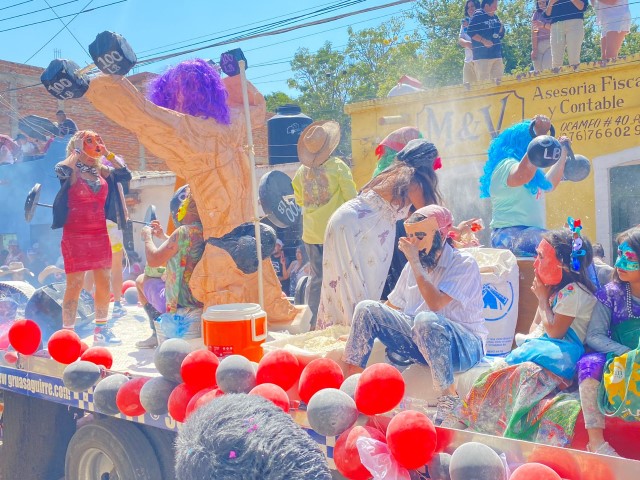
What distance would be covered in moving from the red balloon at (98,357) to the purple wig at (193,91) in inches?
63.3

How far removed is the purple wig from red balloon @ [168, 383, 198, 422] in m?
2.03

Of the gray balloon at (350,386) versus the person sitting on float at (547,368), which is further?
the gray balloon at (350,386)

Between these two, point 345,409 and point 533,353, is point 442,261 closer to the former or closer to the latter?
point 533,353

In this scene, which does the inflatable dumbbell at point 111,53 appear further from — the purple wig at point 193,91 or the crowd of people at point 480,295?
the crowd of people at point 480,295

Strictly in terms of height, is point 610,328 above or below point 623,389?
above

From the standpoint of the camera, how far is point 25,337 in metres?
4.10

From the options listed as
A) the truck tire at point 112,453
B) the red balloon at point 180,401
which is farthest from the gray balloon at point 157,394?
the truck tire at point 112,453

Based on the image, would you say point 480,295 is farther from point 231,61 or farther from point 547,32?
point 547,32

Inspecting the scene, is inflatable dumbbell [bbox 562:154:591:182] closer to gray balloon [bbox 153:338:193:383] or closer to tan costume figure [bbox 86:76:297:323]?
tan costume figure [bbox 86:76:297:323]

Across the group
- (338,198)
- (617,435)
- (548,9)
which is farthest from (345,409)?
(548,9)

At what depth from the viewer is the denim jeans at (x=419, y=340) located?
2766 mm

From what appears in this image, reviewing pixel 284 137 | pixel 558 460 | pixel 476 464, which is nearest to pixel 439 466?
pixel 476 464

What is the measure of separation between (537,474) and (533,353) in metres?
0.72

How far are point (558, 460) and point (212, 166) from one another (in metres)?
2.99
